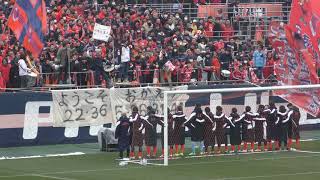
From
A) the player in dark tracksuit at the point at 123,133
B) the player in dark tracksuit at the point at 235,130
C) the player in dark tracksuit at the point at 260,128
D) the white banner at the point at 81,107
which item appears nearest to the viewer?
the player in dark tracksuit at the point at 123,133

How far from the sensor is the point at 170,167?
28.0m

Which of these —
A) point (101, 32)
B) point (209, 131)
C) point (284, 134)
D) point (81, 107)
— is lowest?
point (284, 134)

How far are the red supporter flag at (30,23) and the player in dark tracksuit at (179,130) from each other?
16.6 feet

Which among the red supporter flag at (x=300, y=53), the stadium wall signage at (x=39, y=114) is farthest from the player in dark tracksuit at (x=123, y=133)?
the red supporter flag at (x=300, y=53)

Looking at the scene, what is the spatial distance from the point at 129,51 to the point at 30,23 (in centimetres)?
608

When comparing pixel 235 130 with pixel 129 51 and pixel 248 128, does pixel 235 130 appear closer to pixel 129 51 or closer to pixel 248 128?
pixel 248 128

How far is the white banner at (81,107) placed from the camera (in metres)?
33.8

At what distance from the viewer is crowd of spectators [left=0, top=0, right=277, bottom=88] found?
35.5 meters

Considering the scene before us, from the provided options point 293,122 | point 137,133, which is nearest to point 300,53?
point 293,122

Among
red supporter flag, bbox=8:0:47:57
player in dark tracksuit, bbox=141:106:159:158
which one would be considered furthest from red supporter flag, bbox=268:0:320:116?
red supporter flag, bbox=8:0:47:57

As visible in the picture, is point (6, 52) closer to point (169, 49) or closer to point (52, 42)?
point (52, 42)

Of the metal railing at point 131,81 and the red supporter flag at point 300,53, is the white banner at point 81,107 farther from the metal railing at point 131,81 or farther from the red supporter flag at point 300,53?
the red supporter flag at point 300,53

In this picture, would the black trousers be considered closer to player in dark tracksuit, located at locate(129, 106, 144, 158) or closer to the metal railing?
player in dark tracksuit, located at locate(129, 106, 144, 158)

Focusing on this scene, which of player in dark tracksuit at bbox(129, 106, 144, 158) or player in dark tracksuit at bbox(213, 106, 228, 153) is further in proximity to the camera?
player in dark tracksuit at bbox(213, 106, 228, 153)
